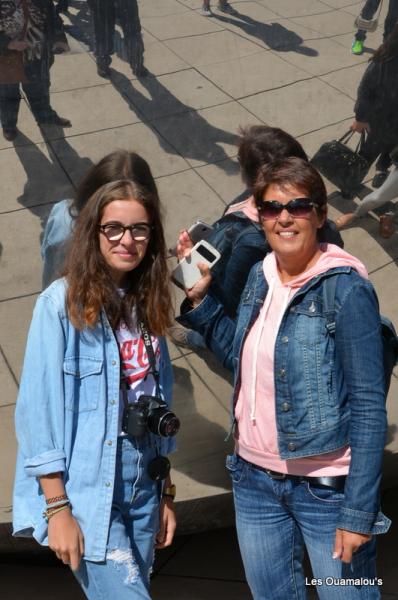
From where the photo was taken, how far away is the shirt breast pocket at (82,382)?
7.31ft

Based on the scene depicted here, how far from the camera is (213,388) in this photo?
119 inches

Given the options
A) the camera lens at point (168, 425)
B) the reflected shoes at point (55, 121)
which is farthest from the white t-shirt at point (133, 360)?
the reflected shoes at point (55, 121)

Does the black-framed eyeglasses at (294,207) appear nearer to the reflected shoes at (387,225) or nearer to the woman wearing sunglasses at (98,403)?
the woman wearing sunglasses at (98,403)

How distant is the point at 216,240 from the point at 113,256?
1.57 feet

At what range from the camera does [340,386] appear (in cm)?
226

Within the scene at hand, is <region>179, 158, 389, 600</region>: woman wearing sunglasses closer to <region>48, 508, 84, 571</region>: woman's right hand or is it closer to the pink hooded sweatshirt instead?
the pink hooded sweatshirt

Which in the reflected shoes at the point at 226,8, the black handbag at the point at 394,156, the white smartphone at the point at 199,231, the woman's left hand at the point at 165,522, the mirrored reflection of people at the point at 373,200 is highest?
the reflected shoes at the point at 226,8

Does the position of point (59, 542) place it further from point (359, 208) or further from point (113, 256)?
point (359, 208)

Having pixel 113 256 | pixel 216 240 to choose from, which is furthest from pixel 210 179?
pixel 113 256

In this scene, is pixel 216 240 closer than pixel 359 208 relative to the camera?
Yes

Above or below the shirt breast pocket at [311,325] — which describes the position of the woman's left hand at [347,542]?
below

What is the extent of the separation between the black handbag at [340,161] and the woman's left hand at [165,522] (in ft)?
3.97

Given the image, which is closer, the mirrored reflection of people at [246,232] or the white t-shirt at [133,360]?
the white t-shirt at [133,360]

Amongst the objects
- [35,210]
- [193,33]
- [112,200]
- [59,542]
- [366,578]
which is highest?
[193,33]
